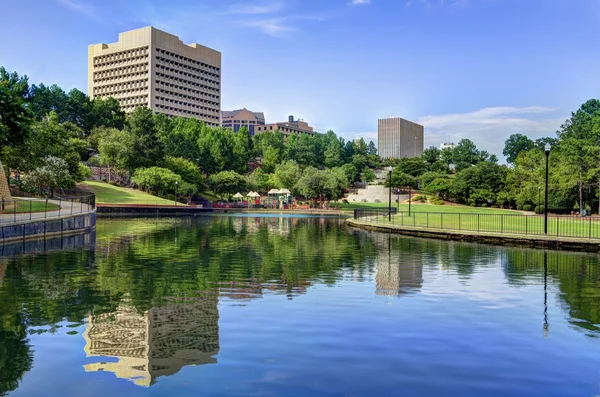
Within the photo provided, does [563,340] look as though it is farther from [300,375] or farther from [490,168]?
[490,168]

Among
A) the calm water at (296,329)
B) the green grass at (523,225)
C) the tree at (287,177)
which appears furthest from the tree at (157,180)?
the calm water at (296,329)

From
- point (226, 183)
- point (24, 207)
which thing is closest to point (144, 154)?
point (226, 183)

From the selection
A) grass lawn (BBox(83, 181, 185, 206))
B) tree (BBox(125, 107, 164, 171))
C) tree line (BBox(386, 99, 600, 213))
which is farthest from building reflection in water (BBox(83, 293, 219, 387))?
tree (BBox(125, 107, 164, 171))

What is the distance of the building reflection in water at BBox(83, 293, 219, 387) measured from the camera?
360 inches

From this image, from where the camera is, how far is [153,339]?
425 inches

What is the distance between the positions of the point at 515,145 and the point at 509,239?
138 metres

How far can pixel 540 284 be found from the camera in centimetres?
1808

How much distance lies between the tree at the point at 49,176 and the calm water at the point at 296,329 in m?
43.4

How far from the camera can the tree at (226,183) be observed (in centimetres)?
10169

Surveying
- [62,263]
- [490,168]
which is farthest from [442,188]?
[62,263]

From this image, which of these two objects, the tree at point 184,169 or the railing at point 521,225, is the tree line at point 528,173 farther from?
the tree at point 184,169

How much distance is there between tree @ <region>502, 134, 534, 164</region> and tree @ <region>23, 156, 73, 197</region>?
12806 centimetres

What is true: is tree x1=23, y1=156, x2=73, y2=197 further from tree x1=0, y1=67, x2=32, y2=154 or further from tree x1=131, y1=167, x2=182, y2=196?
tree x1=0, y1=67, x2=32, y2=154

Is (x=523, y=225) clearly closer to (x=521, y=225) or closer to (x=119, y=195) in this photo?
(x=521, y=225)
